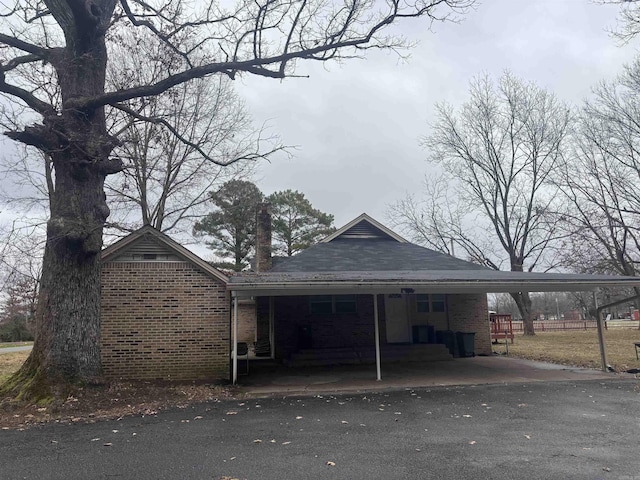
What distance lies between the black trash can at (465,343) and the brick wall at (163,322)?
27.5 ft

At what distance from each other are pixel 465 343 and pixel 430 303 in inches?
70.2

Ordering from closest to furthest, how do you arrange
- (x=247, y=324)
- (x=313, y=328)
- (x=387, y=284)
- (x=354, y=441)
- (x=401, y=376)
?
(x=354, y=441) < (x=387, y=284) < (x=401, y=376) < (x=313, y=328) < (x=247, y=324)

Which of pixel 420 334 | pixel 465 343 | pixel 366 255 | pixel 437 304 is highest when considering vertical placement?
pixel 366 255

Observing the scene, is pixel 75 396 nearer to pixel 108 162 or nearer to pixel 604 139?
pixel 108 162

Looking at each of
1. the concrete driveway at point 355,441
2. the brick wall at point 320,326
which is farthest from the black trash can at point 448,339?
the concrete driveway at point 355,441

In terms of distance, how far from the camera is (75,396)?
307 inches

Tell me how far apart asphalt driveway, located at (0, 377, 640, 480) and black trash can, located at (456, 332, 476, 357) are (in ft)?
22.1

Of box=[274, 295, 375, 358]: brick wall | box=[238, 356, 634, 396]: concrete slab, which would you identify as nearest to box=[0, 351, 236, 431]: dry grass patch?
box=[238, 356, 634, 396]: concrete slab

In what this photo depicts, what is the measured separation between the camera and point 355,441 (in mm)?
5461

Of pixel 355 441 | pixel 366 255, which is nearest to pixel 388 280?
pixel 355 441

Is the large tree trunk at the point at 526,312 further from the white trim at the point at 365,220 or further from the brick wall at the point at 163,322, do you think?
the brick wall at the point at 163,322

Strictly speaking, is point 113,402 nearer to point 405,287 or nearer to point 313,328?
point 405,287

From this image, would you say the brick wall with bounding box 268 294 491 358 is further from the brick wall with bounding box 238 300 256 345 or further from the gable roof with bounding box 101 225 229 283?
the brick wall with bounding box 238 300 256 345

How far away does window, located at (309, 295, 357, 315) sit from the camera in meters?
14.6
